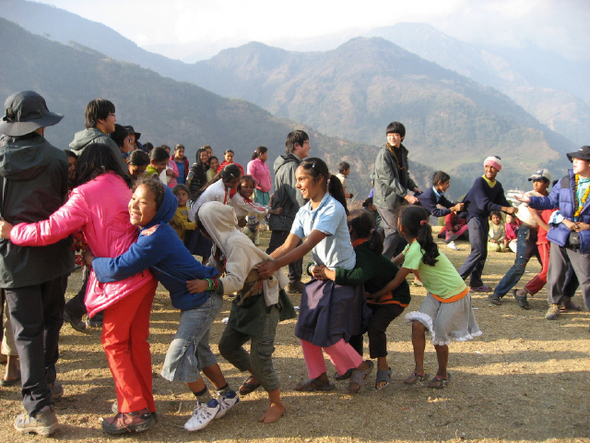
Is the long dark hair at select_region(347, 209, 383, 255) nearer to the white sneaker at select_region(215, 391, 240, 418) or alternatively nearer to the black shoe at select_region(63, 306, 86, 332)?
the white sneaker at select_region(215, 391, 240, 418)

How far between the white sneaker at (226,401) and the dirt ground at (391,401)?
0.07m

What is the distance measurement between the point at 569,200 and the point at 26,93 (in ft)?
18.4

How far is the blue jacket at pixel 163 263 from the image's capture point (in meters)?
2.82

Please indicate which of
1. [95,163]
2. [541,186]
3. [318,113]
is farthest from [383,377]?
[318,113]

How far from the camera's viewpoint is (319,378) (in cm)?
378

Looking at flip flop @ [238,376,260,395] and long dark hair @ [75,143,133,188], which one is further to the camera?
flip flop @ [238,376,260,395]

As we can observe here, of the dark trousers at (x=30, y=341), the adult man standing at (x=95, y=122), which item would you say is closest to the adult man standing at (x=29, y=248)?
the dark trousers at (x=30, y=341)

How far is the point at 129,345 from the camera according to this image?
10.2 ft

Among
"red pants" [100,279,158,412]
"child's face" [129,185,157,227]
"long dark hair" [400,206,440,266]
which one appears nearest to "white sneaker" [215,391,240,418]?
"red pants" [100,279,158,412]

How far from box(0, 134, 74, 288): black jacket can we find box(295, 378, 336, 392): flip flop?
2.05 m

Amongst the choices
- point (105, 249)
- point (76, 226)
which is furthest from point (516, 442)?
point (76, 226)

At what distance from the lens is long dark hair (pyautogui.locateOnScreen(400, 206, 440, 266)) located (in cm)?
372

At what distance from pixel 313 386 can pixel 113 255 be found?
189cm

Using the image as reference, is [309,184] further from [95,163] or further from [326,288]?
[95,163]
